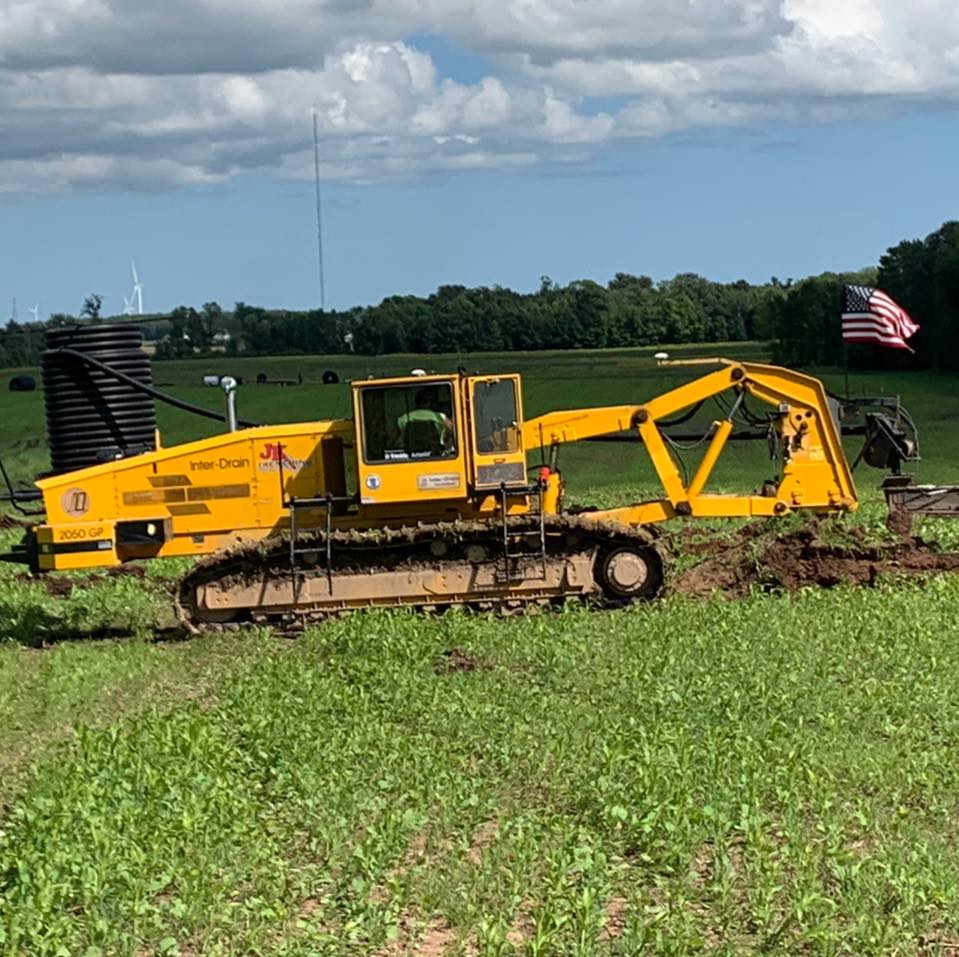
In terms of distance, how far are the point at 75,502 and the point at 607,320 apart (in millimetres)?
68033

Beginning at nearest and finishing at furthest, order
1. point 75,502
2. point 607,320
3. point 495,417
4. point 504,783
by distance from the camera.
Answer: point 504,783
point 495,417
point 75,502
point 607,320

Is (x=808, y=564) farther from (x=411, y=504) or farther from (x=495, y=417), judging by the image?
(x=411, y=504)

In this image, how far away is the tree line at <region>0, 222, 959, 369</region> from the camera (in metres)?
28.6

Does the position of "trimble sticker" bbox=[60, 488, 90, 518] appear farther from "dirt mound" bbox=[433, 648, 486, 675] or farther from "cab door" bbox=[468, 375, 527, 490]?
"dirt mound" bbox=[433, 648, 486, 675]

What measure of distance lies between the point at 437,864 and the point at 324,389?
50741mm

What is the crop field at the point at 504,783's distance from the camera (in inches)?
313

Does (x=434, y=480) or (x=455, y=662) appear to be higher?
(x=434, y=480)

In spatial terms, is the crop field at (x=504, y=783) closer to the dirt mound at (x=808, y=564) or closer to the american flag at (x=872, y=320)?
the dirt mound at (x=808, y=564)

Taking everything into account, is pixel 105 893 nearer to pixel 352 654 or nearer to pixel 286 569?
pixel 352 654

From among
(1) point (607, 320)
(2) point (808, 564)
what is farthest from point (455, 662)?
(1) point (607, 320)

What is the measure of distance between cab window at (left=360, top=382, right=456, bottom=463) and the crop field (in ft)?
5.65

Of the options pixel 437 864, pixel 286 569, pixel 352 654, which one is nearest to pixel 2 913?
pixel 437 864

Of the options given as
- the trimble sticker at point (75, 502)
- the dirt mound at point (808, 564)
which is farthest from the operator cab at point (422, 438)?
the trimble sticker at point (75, 502)

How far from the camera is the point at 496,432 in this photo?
56.5ft
